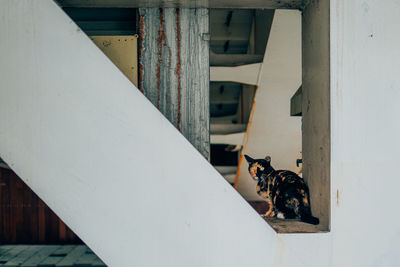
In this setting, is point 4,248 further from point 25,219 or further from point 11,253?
point 25,219

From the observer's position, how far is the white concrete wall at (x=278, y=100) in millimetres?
2490

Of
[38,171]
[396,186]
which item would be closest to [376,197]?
[396,186]

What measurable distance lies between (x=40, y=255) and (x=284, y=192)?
19.9ft

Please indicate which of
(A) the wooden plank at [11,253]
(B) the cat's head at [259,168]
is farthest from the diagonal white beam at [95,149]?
(A) the wooden plank at [11,253]

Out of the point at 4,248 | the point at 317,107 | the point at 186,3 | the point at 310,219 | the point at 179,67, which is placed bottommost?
the point at 4,248

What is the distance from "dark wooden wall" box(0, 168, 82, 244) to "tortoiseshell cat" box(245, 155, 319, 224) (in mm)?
5861

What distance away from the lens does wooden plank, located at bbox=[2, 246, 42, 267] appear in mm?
5664

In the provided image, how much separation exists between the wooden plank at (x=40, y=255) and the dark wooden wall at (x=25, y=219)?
26 centimetres

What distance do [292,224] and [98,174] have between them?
59 centimetres

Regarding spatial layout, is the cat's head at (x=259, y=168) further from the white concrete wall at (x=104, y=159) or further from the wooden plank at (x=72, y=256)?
the wooden plank at (x=72, y=256)

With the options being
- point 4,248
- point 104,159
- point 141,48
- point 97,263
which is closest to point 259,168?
point 141,48

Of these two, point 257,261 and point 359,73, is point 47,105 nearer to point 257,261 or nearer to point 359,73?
point 257,261

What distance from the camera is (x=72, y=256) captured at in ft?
19.9

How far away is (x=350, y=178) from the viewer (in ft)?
2.91
